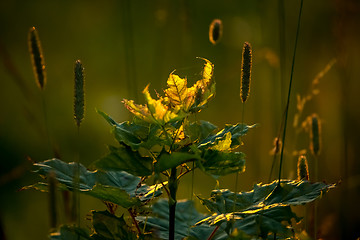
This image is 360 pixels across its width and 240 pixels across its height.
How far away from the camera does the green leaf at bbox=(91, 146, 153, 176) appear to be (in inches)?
24.3

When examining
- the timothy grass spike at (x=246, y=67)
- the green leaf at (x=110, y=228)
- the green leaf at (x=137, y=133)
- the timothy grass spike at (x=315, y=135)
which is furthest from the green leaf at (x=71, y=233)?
the timothy grass spike at (x=315, y=135)

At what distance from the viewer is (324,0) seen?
124 inches

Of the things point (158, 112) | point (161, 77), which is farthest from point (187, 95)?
point (161, 77)

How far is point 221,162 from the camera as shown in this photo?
637 mm

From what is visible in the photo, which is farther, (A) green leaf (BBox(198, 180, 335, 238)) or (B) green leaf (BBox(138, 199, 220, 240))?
(B) green leaf (BBox(138, 199, 220, 240))

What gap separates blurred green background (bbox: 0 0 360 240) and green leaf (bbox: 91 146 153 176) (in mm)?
898

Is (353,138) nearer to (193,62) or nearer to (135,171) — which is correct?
(193,62)

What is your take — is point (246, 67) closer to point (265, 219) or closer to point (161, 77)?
point (265, 219)

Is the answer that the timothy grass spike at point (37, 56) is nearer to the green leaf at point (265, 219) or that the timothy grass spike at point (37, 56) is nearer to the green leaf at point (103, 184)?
the green leaf at point (103, 184)

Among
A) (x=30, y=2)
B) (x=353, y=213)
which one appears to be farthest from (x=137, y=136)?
Result: (x=30, y=2)

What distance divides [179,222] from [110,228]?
15 cm

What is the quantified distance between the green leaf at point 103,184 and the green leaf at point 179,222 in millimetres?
49

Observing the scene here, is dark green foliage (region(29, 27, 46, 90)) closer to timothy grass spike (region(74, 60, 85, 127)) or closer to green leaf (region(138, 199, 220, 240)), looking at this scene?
timothy grass spike (region(74, 60, 85, 127))

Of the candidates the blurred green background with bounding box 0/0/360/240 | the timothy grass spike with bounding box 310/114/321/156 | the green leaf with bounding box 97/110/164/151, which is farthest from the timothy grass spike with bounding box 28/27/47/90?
the blurred green background with bounding box 0/0/360/240
